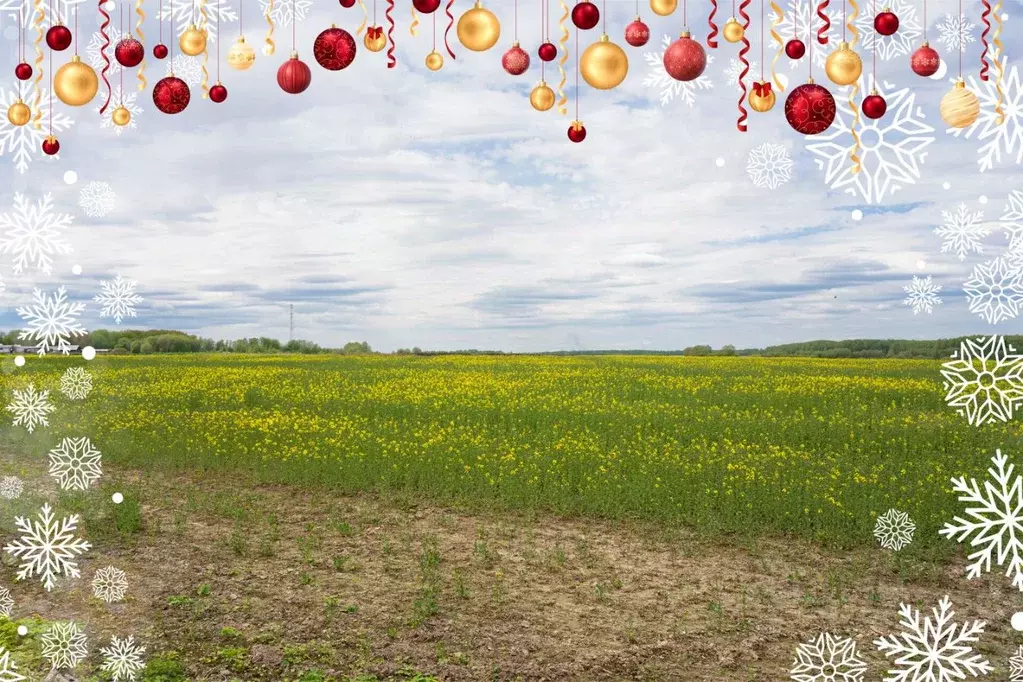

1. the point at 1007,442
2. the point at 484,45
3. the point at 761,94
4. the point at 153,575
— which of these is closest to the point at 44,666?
the point at 153,575

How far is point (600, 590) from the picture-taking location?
6949 mm

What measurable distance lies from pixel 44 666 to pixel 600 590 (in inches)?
170

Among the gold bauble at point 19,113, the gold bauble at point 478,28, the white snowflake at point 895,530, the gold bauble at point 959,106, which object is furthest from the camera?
the white snowflake at point 895,530

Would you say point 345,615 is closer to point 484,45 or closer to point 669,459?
point 484,45

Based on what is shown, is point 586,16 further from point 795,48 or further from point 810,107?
point 795,48

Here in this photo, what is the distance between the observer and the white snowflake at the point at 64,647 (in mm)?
5344

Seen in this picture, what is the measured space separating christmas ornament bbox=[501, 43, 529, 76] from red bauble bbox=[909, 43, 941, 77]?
1768mm

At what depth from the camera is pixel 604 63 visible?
2855 millimetres

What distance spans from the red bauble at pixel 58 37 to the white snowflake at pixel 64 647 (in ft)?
13.3

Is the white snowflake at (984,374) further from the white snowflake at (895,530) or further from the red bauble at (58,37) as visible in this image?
the white snowflake at (895,530)

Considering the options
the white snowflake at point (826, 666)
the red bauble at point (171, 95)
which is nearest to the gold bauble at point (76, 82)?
the red bauble at point (171, 95)

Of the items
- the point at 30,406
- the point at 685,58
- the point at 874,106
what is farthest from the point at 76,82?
the point at 874,106

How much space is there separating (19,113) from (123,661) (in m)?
3.74

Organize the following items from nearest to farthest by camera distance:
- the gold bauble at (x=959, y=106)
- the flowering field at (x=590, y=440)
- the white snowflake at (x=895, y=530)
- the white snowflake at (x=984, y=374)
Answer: the gold bauble at (x=959, y=106)
the white snowflake at (x=984, y=374)
the white snowflake at (x=895, y=530)
the flowering field at (x=590, y=440)
